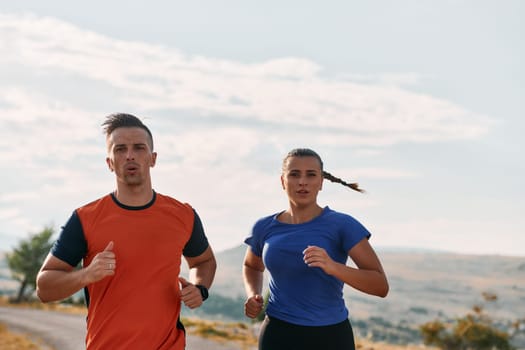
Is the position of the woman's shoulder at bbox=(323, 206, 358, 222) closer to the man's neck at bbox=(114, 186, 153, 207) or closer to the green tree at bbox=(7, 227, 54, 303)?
the man's neck at bbox=(114, 186, 153, 207)

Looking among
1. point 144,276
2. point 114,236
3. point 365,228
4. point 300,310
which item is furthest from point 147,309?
point 365,228

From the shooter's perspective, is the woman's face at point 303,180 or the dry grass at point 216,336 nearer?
the woman's face at point 303,180

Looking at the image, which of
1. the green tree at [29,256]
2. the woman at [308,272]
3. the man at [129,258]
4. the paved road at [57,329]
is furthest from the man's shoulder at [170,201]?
the green tree at [29,256]

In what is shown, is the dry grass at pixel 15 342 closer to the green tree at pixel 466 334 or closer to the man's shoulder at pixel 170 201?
the man's shoulder at pixel 170 201

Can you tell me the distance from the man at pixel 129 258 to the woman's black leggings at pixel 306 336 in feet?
3.09

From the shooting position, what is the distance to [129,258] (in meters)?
5.00

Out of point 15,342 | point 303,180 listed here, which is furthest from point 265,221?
point 15,342

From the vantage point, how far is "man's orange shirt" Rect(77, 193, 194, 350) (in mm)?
4984

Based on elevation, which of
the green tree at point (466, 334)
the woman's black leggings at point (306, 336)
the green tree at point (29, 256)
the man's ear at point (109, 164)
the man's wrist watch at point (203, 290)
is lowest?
the green tree at point (466, 334)

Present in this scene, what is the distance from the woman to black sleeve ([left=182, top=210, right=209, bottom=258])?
0.67 m

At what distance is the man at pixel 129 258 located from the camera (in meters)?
4.98

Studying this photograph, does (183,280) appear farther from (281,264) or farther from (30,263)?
(30,263)

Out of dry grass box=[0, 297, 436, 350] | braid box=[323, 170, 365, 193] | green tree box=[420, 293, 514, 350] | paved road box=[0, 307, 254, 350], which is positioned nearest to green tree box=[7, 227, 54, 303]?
paved road box=[0, 307, 254, 350]

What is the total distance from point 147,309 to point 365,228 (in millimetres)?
1863
